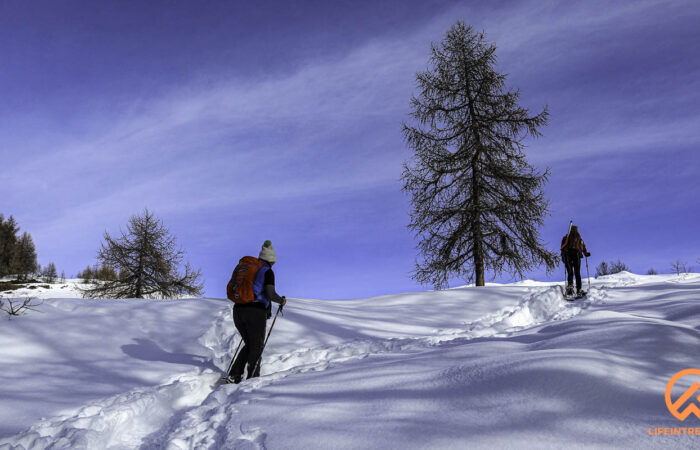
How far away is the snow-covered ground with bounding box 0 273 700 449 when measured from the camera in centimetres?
270

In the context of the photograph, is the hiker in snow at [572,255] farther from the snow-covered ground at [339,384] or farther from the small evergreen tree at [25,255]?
the small evergreen tree at [25,255]

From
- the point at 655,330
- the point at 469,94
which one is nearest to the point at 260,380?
the point at 655,330

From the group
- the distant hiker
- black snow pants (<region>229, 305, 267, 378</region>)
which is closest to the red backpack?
the distant hiker

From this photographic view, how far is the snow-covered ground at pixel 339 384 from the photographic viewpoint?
2.70 meters

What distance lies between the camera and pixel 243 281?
18.0 ft

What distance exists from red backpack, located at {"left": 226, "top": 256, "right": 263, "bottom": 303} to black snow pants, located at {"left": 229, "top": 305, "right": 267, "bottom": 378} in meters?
0.16

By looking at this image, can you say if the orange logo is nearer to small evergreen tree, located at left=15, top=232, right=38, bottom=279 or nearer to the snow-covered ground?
the snow-covered ground

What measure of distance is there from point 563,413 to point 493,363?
0.93m

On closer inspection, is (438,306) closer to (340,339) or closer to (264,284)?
(340,339)

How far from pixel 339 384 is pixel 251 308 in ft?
6.35

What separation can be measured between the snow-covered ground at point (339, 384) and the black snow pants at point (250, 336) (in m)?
0.30

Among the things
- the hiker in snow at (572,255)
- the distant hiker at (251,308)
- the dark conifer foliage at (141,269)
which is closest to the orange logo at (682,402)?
the distant hiker at (251,308)

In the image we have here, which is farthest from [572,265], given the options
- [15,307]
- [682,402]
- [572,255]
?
[15,307]

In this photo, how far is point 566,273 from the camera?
1194 centimetres
